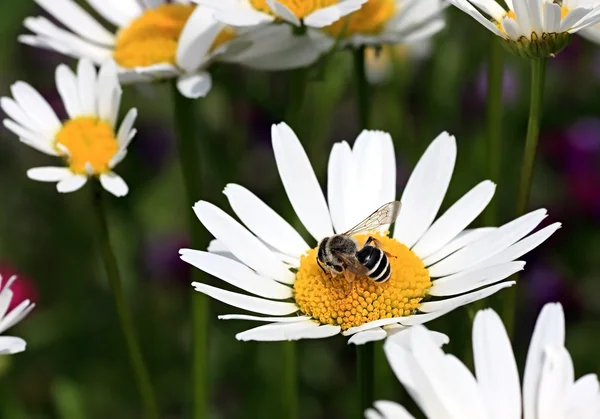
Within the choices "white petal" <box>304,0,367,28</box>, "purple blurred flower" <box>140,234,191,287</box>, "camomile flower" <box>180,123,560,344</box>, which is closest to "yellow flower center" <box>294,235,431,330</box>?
"camomile flower" <box>180,123,560,344</box>

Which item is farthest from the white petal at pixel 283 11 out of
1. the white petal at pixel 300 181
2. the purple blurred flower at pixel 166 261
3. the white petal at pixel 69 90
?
the purple blurred flower at pixel 166 261

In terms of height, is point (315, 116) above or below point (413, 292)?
above

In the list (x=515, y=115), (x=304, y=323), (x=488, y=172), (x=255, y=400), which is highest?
(x=515, y=115)

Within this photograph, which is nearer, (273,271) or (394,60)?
(273,271)

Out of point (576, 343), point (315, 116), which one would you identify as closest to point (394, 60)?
point (315, 116)

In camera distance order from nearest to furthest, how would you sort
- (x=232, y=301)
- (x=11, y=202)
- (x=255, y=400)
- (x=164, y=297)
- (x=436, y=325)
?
(x=232, y=301) < (x=436, y=325) < (x=255, y=400) < (x=164, y=297) < (x=11, y=202)

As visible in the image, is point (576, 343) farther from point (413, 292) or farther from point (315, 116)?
point (413, 292)

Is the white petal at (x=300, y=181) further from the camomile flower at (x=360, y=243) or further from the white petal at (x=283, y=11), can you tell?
the white petal at (x=283, y=11)
